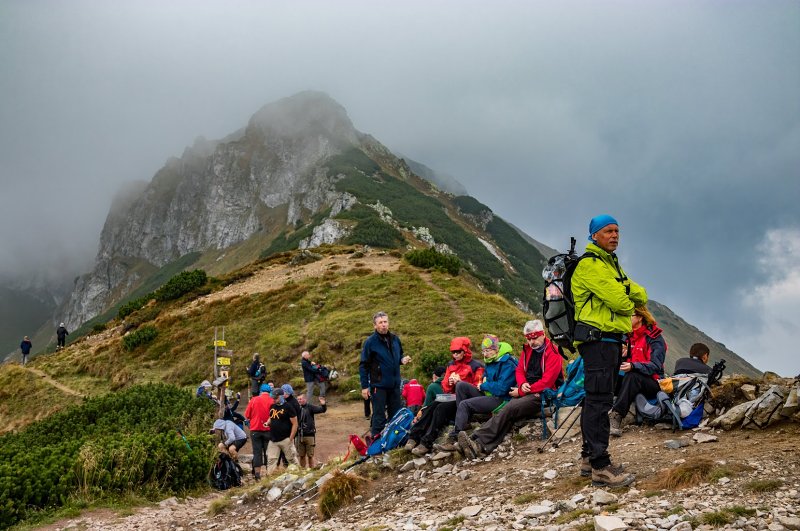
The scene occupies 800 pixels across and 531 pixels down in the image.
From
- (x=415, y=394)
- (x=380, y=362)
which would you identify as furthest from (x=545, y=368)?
(x=415, y=394)

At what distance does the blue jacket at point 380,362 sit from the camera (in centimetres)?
925

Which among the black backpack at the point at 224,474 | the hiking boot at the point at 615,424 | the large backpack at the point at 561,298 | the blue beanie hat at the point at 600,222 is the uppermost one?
the blue beanie hat at the point at 600,222

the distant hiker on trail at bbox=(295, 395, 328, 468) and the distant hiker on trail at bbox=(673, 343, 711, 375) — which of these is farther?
the distant hiker on trail at bbox=(295, 395, 328, 468)

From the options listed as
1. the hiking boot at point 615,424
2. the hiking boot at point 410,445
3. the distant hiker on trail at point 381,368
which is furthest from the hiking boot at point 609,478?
the distant hiker on trail at point 381,368

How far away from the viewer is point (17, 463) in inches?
351

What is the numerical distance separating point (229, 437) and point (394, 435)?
4463mm

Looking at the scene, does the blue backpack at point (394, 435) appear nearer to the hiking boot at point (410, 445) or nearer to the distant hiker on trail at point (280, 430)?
the hiking boot at point (410, 445)

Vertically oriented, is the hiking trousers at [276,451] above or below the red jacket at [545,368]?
below

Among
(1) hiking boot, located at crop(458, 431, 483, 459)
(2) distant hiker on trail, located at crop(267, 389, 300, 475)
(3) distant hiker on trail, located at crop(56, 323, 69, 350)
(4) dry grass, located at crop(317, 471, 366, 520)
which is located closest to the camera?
(4) dry grass, located at crop(317, 471, 366, 520)

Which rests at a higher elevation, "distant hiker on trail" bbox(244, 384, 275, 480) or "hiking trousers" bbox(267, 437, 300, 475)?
"distant hiker on trail" bbox(244, 384, 275, 480)

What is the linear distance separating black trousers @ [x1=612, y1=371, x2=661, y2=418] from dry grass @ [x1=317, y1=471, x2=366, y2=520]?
11.6 feet

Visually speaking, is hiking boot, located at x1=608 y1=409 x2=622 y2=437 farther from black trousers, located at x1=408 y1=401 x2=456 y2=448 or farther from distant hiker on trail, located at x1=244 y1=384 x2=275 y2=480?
distant hiker on trail, located at x1=244 y1=384 x2=275 y2=480

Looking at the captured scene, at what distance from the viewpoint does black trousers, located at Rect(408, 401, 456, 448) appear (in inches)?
311

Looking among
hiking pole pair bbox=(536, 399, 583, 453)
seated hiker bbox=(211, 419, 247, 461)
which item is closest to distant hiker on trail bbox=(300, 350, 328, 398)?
seated hiker bbox=(211, 419, 247, 461)
